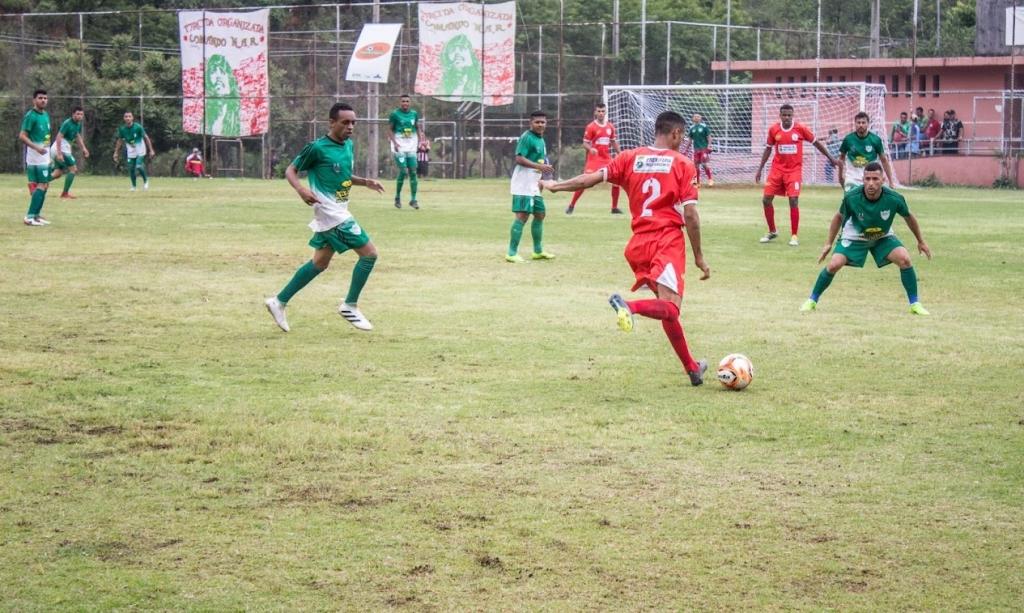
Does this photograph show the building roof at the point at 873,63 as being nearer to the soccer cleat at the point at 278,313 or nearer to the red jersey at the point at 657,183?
the soccer cleat at the point at 278,313

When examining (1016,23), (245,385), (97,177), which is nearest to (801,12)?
(1016,23)

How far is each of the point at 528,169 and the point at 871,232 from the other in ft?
18.9

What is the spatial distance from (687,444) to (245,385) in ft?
10.7

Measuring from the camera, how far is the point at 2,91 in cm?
4600

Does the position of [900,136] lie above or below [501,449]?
above

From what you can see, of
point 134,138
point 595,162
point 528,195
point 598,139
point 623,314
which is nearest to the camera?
point 623,314

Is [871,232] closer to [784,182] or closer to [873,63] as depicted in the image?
[784,182]

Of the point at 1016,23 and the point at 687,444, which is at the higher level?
the point at 1016,23

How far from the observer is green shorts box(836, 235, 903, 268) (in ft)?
41.2

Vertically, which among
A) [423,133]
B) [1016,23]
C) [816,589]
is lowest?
[816,589]

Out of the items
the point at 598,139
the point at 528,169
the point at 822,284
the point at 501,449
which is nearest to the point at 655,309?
the point at 501,449

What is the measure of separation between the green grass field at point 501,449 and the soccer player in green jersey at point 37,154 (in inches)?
295

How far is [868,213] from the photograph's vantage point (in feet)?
40.6

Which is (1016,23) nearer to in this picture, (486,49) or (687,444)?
(486,49)
